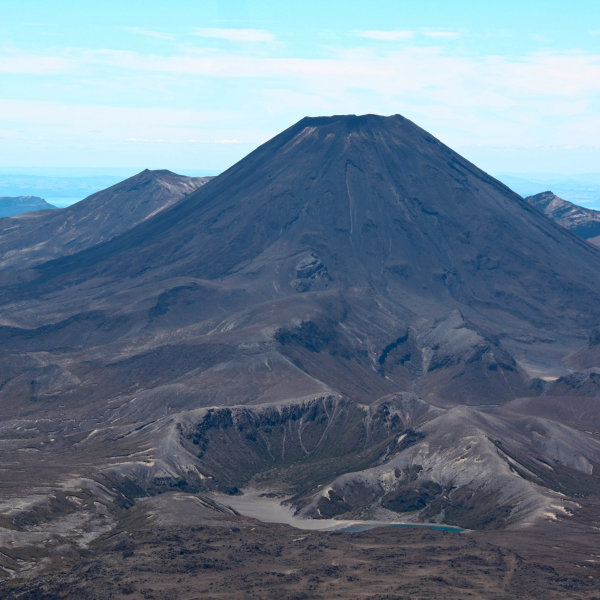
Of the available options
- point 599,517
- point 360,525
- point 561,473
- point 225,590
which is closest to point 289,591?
point 225,590

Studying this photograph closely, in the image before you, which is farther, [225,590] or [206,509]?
[206,509]

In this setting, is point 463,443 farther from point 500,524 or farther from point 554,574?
point 554,574

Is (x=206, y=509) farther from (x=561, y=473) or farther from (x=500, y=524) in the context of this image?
(x=561, y=473)

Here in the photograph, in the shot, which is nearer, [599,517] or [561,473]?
[599,517]

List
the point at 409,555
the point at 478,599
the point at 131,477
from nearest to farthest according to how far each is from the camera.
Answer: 1. the point at 478,599
2. the point at 409,555
3. the point at 131,477

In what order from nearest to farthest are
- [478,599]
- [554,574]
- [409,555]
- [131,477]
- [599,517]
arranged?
[478,599] < [554,574] < [409,555] < [599,517] < [131,477]

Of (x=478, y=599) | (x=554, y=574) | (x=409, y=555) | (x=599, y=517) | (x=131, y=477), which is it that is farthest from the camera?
(x=131, y=477)

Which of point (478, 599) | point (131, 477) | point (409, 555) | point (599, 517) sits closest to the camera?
point (478, 599)

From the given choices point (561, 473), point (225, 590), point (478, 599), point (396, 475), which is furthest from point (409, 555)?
point (561, 473)
